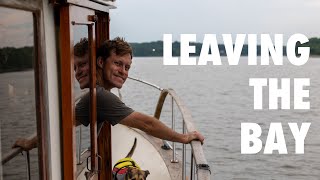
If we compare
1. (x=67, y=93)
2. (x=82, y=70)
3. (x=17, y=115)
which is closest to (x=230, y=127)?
(x=82, y=70)

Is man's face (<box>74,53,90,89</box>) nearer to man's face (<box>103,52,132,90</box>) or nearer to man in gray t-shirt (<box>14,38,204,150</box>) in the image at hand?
man in gray t-shirt (<box>14,38,204,150</box>)

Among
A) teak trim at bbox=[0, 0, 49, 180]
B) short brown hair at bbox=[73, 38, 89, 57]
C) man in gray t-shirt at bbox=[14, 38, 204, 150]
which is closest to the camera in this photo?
teak trim at bbox=[0, 0, 49, 180]

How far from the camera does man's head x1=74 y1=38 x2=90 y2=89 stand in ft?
9.90

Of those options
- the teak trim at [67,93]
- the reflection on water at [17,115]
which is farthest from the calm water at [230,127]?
the teak trim at [67,93]

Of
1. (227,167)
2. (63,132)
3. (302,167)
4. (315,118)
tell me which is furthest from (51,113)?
(315,118)

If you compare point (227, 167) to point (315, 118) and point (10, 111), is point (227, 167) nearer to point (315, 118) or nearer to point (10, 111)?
point (315, 118)

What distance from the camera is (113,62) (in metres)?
3.71

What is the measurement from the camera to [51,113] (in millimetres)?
2572

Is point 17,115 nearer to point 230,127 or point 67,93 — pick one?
point 67,93

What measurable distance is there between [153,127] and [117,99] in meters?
0.31

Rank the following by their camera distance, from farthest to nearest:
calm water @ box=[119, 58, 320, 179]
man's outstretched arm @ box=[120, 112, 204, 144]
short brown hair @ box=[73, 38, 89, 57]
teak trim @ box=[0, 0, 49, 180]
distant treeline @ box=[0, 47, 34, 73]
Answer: calm water @ box=[119, 58, 320, 179]
man's outstretched arm @ box=[120, 112, 204, 144]
short brown hair @ box=[73, 38, 89, 57]
teak trim @ box=[0, 0, 49, 180]
distant treeline @ box=[0, 47, 34, 73]

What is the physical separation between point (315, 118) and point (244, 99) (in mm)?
11379

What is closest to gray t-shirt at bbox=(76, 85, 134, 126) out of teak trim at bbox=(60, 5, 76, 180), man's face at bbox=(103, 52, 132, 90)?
man's face at bbox=(103, 52, 132, 90)

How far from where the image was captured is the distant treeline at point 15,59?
205 centimetres
